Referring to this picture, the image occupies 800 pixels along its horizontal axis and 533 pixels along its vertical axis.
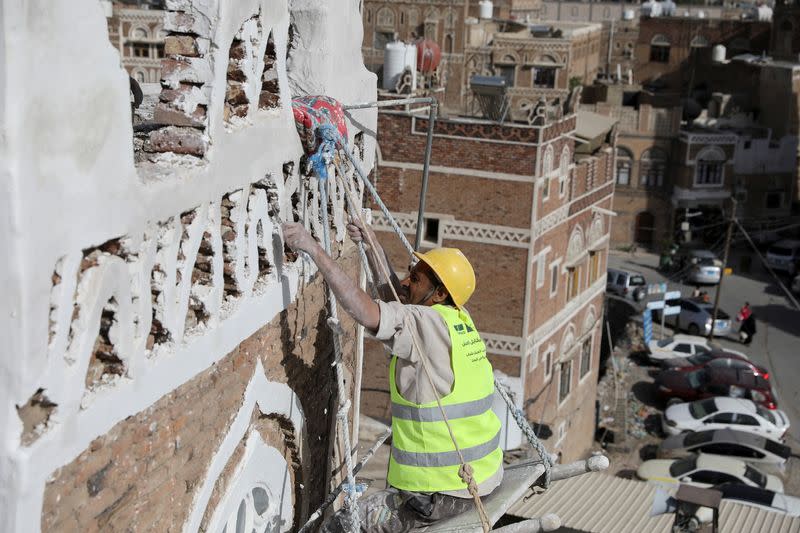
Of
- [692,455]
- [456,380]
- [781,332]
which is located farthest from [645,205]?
[456,380]

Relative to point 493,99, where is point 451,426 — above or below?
above

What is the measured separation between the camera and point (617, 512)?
1388 centimetres

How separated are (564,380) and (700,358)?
8.36 metres

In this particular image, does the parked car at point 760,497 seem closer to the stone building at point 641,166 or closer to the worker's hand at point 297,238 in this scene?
the worker's hand at point 297,238

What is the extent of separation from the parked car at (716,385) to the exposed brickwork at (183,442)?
27973 mm

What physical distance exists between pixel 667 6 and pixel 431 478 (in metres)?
74.3

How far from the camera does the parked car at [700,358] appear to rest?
118 feet

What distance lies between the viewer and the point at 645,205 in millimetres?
52938

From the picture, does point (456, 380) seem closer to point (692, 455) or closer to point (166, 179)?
point (166, 179)

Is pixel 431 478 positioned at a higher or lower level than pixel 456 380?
lower

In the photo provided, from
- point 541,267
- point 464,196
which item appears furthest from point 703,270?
point 464,196

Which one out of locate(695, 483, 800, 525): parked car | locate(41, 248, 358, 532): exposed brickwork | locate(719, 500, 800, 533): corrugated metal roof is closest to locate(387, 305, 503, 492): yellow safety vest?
locate(41, 248, 358, 532): exposed brickwork

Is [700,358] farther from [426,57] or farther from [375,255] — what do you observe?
[375,255]

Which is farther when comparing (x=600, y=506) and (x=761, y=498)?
(x=761, y=498)
